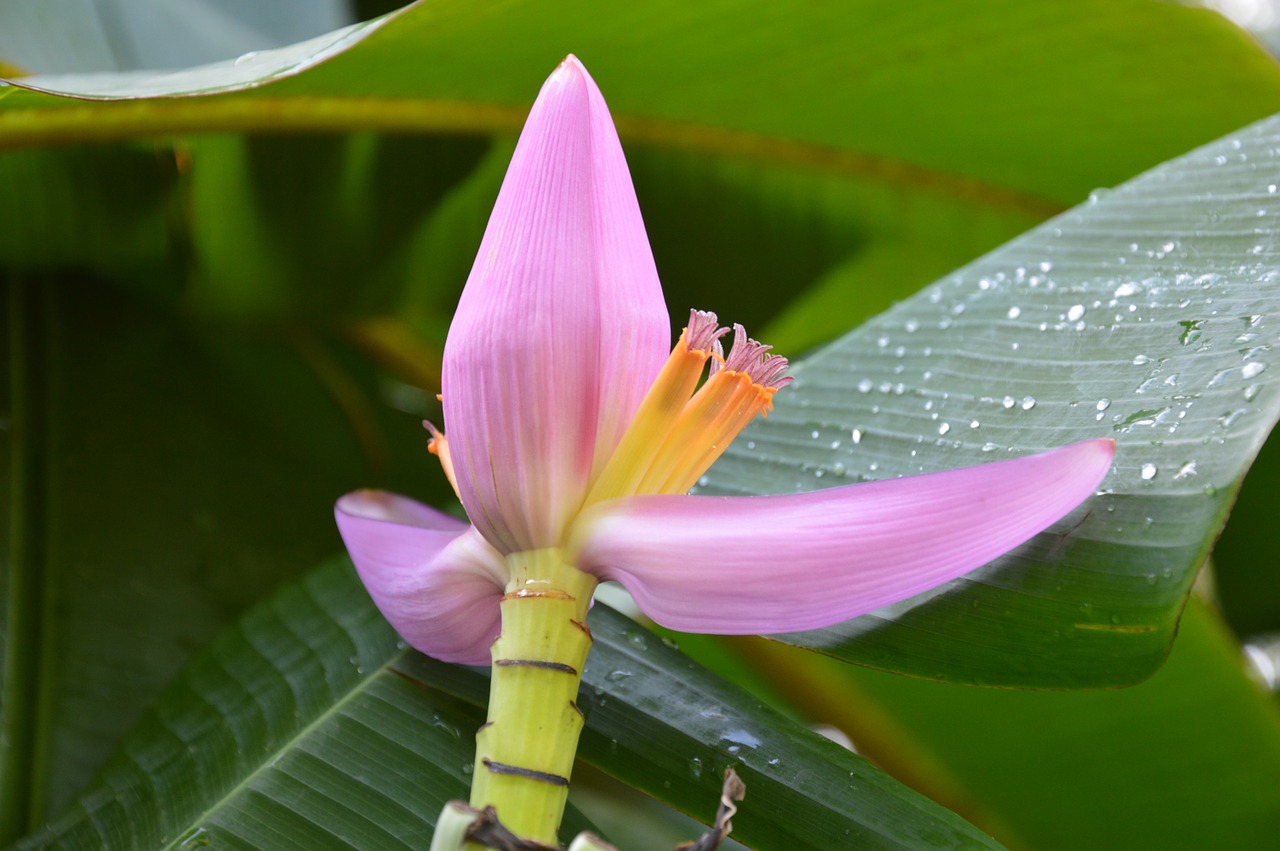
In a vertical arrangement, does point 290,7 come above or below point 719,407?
above

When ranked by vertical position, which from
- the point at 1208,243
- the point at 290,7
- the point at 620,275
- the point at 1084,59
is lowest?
the point at 620,275

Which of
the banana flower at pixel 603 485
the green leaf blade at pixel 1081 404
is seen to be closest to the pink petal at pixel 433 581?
the banana flower at pixel 603 485

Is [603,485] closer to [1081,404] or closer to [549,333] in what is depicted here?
[549,333]

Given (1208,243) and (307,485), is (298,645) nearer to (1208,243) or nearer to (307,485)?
(307,485)

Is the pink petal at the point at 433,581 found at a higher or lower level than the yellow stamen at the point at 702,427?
lower

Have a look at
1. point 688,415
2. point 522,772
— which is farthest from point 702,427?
point 522,772

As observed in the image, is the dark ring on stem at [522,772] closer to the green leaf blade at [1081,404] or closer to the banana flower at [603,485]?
the banana flower at [603,485]

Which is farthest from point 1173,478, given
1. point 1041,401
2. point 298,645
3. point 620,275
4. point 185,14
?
point 185,14
